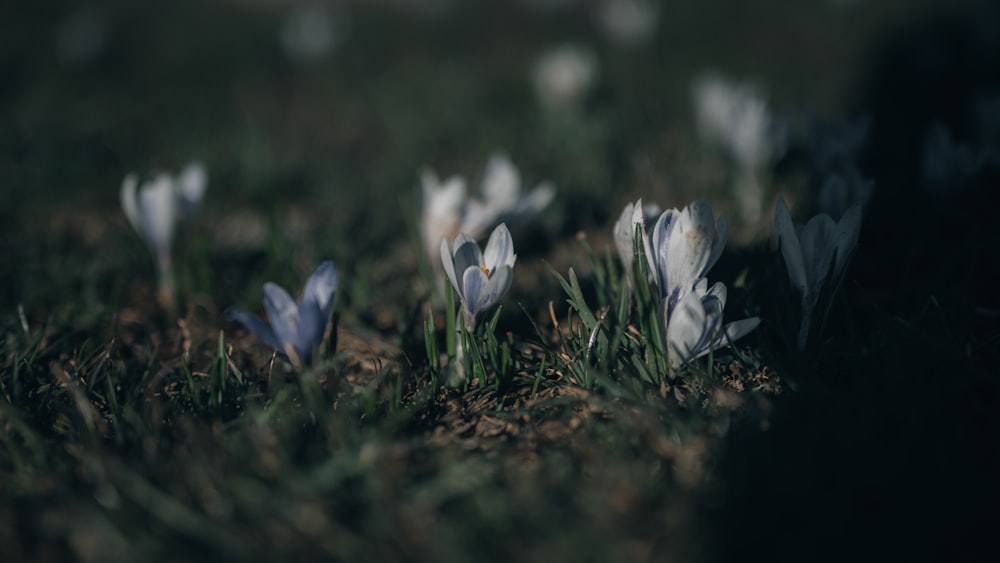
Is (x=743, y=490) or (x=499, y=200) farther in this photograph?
(x=499, y=200)

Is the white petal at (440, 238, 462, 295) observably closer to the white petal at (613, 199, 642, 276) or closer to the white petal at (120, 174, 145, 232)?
Result: the white petal at (613, 199, 642, 276)

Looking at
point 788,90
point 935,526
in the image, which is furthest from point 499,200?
point 788,90

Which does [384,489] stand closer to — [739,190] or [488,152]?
[739,190]

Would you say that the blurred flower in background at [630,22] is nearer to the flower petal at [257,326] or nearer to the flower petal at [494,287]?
the flower petal at [494,287]

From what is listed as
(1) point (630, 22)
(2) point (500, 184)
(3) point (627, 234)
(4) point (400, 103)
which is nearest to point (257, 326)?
(3) point (627, 234)

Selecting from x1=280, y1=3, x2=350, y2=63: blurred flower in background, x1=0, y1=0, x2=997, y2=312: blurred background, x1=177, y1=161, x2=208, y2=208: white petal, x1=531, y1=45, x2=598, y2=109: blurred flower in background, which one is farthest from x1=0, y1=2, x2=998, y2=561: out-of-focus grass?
x1=280, y1=3, x2=350, y2=63: blurred flower in background

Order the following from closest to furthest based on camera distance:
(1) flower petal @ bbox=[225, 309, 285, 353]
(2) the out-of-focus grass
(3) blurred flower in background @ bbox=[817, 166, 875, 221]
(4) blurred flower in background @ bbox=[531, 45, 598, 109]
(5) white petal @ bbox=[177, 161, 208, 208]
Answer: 1. (2) the out-of-focus grass
2. (1) flower petal @ bbox=[225, 309, 285, 353]
3. (3) blurred flower in background @ bbox=[817, 166, 875, 221]
4. (5) white petal @ bbox=[177, 161, 208, 208]
5. (4) blurred flower in background @ bbox=[531, 45, 598, 109]
